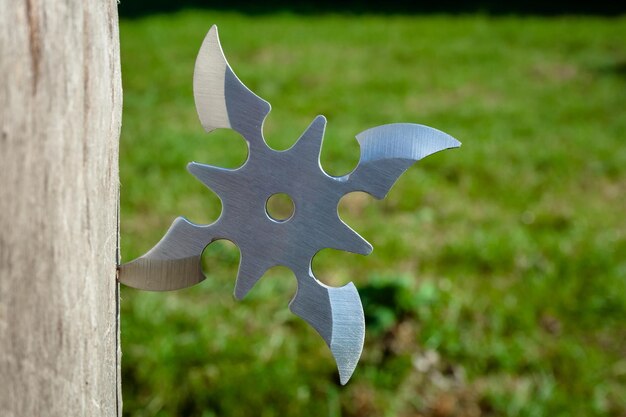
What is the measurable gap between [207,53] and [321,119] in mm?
155

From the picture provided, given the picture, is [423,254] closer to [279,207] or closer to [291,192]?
[279,207]

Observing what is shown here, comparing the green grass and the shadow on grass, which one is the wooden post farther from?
the shadow on grass

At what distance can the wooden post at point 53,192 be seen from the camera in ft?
2.34

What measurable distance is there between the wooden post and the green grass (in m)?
1.20

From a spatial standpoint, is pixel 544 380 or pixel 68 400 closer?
pixel 68 400

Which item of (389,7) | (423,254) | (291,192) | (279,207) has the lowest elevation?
(389,7)

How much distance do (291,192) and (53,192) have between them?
266 mm

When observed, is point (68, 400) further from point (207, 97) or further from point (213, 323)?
point (213, 323)

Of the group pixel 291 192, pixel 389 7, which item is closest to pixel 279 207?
pixel 291 192

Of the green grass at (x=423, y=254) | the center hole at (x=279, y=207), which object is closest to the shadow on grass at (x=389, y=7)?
the green grass at (x=423, y=254)

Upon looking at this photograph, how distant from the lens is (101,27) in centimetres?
76

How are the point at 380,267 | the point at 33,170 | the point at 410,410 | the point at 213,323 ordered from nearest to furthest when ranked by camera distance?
the point at 33,170, the point at 410,410, the point at 213,323, the point at 380,267

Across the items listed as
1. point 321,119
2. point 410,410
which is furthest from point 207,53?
point 410,410

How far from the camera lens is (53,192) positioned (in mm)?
740
